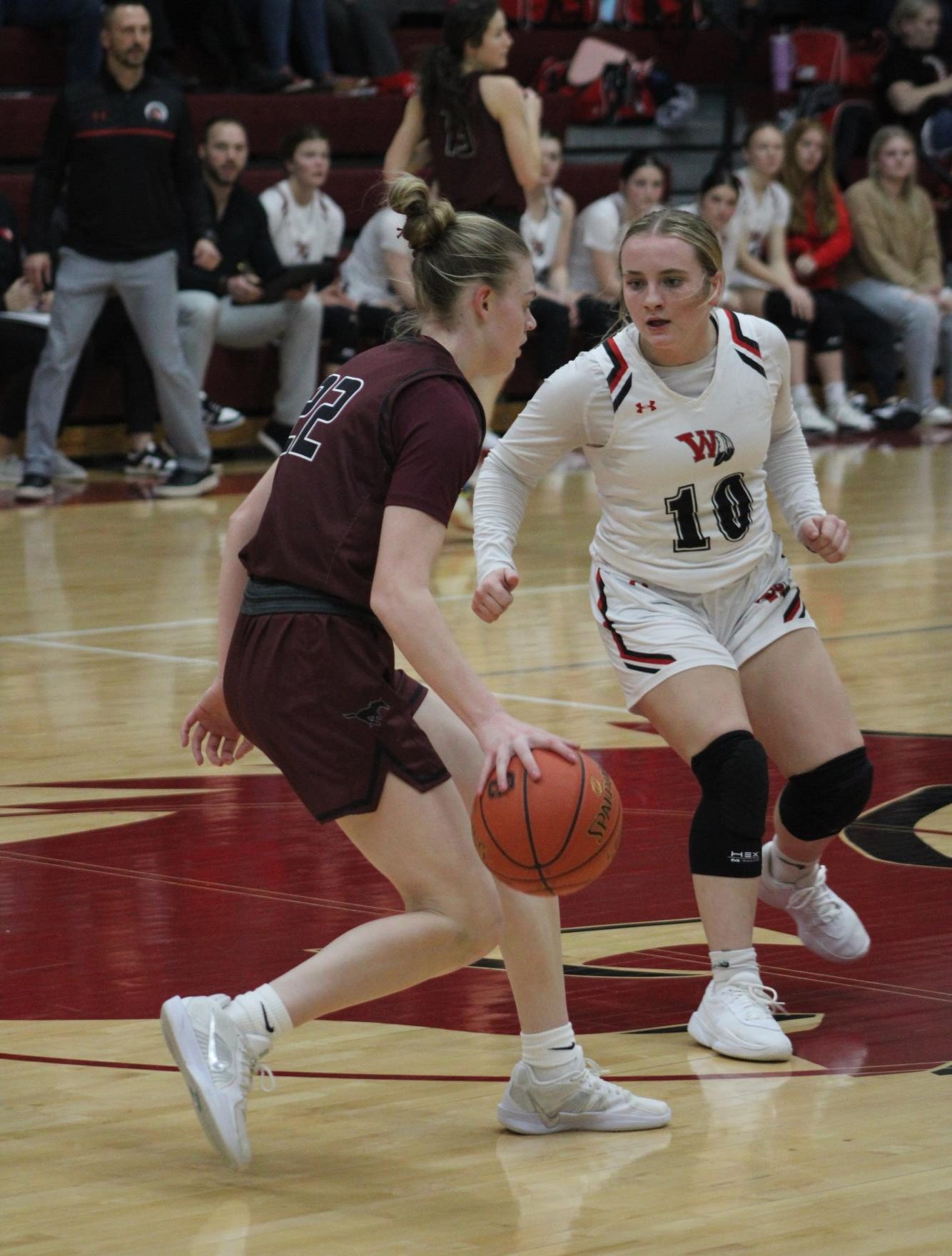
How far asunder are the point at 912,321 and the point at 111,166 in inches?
241

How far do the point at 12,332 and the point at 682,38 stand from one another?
700 cm

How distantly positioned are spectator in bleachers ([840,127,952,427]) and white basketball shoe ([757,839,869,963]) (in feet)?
35.9

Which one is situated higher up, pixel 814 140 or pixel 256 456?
pixel 814 140

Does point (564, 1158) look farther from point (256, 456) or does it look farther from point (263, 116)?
point (263, 116)

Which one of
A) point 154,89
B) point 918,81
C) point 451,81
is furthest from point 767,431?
point 918,81

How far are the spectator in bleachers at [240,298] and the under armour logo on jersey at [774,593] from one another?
26.0 ft

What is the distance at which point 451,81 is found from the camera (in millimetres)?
9430

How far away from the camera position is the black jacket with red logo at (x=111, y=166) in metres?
10.5

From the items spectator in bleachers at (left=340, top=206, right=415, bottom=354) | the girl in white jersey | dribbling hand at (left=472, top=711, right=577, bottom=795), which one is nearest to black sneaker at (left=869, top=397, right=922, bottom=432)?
spectator in bleachers at (left=340, top=206, right=415, bottom=354)

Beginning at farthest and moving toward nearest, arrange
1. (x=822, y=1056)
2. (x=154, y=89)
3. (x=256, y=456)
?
1. (x=256, y=456)
2. (x=154, y=89)
3. (x=822, y=1056)

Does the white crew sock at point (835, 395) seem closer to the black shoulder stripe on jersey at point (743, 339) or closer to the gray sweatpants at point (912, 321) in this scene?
the gray sweatpants at point (912, 321)

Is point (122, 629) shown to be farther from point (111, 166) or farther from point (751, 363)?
point (751, 363)

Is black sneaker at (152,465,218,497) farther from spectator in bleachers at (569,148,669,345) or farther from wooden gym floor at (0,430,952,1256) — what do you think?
wooden gym floor at (0,430,952,1256)

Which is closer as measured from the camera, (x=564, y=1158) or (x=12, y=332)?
(x=564, y=1158)
